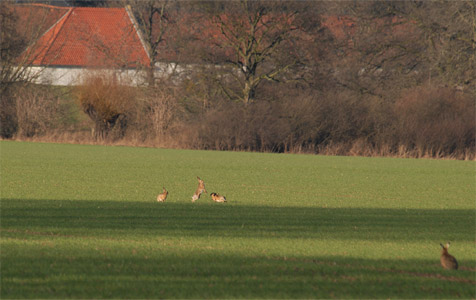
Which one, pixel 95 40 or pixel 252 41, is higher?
pixel 252 41

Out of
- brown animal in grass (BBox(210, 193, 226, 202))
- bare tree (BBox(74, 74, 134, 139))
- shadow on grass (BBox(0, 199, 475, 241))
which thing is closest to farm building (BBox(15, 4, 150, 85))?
bare tree (BBox(74, 74, 134, 139))

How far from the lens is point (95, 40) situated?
51719 millimetres

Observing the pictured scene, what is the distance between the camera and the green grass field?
7.69 m

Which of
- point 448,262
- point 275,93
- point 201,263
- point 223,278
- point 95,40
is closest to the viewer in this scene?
point 223,278

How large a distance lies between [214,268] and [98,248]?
1.87 meters

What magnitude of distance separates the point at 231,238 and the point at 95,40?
43.0 meters

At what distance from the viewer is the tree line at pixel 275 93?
149 ft

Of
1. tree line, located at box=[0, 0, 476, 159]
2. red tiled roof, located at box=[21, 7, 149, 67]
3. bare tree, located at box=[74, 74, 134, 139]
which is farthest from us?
red tiled roof, located at box=[21, 7, 149, 67]

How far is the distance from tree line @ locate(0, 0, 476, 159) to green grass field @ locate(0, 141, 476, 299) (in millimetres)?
22123

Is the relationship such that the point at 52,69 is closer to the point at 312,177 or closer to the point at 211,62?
the point at 211,62

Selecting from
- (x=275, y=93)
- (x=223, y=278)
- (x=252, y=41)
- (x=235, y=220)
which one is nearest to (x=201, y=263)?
(x=223, y=278)

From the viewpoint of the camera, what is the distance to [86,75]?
154ft

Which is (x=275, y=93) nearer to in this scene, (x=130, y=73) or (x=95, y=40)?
(x=130, y=73)

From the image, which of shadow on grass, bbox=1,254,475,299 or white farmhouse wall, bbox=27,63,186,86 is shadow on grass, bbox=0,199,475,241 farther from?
white farmhouse wall, bbox=27,63,186,86
